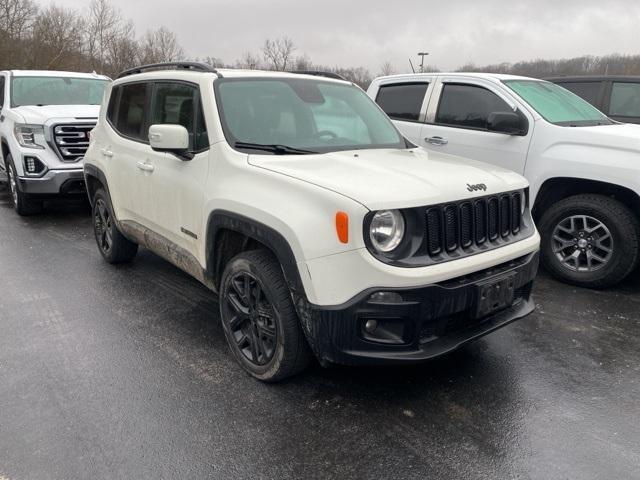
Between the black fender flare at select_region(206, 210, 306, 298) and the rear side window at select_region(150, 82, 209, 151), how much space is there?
61 centimetres

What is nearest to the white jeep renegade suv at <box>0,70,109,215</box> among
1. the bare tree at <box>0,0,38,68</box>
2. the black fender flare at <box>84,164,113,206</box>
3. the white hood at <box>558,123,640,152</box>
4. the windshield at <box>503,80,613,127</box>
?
the black fender flare at <box>84,164,113,206</box>

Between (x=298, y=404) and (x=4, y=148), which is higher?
(x=4, y=148)

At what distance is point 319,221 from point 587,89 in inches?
248

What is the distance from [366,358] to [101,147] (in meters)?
3.73

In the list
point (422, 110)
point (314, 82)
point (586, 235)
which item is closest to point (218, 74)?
point (314, 82)

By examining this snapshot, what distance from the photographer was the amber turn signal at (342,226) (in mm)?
2500

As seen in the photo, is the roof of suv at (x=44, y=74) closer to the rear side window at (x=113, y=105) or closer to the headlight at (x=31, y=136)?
the headlight at (x=31, y=136)

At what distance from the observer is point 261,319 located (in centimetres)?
309

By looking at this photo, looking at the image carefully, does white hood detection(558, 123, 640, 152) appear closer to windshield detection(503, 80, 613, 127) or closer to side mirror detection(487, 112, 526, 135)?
windshield detection(503, 80, 613, 127)

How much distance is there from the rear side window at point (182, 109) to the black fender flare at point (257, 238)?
1.99 ft

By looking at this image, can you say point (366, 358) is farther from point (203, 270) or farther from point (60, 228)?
point (60, 228)

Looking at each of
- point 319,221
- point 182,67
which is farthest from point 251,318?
point 182,67

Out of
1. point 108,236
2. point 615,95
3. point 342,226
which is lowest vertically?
point 108,236

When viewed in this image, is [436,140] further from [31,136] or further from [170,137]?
[31,136]
